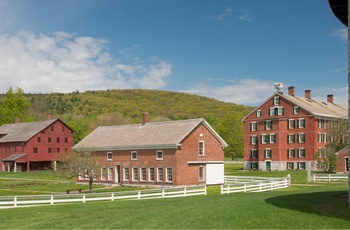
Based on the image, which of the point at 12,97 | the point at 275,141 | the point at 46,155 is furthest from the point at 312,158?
the point at 12,97

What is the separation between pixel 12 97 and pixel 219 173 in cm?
7135

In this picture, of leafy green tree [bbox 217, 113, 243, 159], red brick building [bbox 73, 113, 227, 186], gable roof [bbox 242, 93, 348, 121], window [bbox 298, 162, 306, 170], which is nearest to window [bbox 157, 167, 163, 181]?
red brick building [bbox 73, 113, 227, 186]

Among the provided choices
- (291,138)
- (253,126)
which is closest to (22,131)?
(253,126)

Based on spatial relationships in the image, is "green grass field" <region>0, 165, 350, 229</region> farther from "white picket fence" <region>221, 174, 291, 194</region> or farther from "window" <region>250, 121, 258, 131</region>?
"window" <region>250, 121, 258, 131</region>

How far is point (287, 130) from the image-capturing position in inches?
2867

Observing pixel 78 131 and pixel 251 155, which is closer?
pixel 251 155

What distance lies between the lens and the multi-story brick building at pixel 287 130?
7012 cm

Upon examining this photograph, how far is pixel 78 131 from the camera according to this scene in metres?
106

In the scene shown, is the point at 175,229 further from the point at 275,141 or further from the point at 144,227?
the point at 275,141

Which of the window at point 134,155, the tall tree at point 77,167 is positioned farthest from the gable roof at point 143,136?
the tall tree at point 77,167

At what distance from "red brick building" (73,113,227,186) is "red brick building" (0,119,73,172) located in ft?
104

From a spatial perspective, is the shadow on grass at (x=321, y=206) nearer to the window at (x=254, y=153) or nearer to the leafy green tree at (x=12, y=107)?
the window at (x=254, y=153)

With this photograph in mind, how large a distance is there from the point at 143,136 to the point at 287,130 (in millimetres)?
32530

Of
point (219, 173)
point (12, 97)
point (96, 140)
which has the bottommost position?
point (219, 173)
